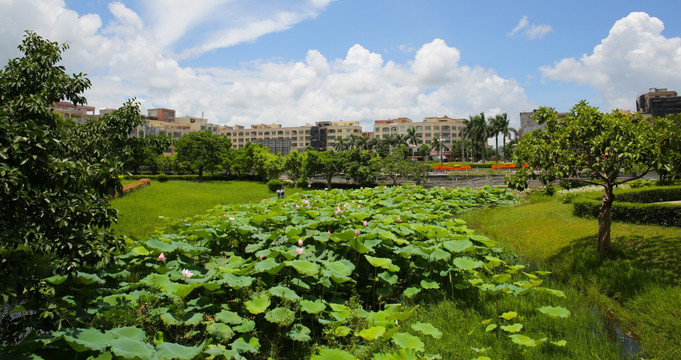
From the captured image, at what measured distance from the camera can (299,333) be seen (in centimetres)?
392

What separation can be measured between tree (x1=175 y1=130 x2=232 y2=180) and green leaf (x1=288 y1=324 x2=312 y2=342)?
1576 inches

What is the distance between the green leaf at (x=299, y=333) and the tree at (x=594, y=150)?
5.82 m

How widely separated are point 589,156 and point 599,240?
164 cm

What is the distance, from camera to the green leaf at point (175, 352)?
2939 mm

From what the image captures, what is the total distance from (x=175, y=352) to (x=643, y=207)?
1069cm

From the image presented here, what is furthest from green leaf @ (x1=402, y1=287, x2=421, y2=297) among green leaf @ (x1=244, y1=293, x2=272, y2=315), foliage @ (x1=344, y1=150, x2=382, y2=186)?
foliage @ (x1=344, y1=150, x2=382, y2=186)

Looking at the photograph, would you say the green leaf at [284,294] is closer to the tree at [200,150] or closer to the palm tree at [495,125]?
the tree at [200,150]

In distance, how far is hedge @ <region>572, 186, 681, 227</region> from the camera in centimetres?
879

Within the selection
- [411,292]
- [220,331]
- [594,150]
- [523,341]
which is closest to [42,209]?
[220,331]

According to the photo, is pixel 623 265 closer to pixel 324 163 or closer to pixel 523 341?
pixel 523 341

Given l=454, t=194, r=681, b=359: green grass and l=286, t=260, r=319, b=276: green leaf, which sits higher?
l=286, t=260, r=319, b=276: green leaf

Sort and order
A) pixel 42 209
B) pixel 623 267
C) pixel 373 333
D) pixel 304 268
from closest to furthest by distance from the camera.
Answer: pixel 42 209
pixel 373 333
pixel 304 268
pixel 623 267

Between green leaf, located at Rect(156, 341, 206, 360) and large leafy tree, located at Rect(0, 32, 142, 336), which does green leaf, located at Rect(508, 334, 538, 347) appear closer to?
green leaf, located at Rect(156, 341, 206, 360)

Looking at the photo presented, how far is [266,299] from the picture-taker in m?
4.13
